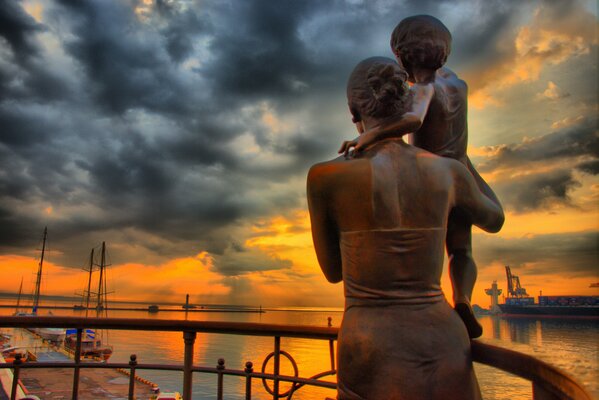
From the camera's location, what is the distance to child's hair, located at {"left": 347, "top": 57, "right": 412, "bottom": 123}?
5.22 feet

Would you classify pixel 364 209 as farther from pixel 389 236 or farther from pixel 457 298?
pixel 457 298

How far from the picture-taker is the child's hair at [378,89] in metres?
1.59

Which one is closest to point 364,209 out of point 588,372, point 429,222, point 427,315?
point 429,222

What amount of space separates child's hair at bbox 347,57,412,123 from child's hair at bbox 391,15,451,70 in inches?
12.8

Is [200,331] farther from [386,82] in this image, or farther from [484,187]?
[386,82]

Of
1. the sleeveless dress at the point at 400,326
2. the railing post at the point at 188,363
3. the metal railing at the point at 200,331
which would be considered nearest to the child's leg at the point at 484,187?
the sleeveless dress at the point at 400,326

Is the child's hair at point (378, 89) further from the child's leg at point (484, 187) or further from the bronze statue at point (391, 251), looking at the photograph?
the child's leg at point (484, 187)

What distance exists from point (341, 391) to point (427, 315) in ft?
1.34

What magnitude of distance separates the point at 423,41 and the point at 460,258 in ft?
3.22

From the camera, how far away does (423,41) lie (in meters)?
1.88

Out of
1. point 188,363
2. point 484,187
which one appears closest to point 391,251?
point 484,187

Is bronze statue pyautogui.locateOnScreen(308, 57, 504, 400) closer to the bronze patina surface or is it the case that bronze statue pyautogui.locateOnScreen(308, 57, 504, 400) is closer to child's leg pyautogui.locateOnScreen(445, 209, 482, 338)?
the bronze patina surface

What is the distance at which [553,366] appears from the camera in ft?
3.87

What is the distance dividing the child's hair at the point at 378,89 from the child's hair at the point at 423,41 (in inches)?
12.8
